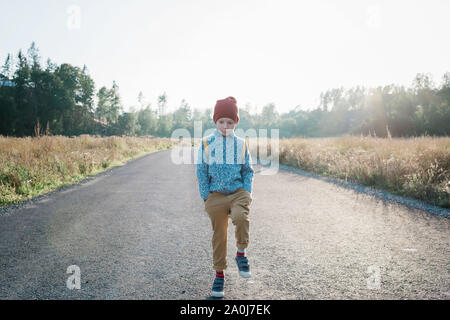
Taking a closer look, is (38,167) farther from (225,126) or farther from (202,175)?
(225,126)

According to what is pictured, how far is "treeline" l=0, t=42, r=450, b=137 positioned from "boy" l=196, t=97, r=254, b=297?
3454 cm

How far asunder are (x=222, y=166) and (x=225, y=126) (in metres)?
0.43

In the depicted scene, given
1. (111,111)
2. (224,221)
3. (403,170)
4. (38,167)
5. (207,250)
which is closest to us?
(224,221)

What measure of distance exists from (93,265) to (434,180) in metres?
8.14

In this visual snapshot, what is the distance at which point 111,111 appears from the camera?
87.7m

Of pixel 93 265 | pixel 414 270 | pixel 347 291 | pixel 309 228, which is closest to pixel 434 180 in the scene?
pixel 309 228

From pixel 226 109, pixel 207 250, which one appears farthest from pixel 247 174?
pixel 207 250

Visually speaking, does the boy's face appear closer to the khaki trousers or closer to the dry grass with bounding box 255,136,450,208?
the khaki trousers

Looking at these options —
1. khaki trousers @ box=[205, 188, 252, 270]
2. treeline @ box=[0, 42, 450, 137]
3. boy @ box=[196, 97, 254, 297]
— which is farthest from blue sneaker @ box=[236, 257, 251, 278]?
treeline @ box=[0, 42, 450, 137]

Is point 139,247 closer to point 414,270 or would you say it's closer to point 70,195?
point 414,270

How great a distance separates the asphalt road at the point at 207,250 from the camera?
2.71 metres

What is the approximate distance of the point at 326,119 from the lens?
101938 mm

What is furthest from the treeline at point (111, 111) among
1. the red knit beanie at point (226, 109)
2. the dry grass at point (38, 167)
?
the red knit beanie at point (226, 109)

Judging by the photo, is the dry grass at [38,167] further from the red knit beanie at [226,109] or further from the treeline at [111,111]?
the treeline at [111,111]
